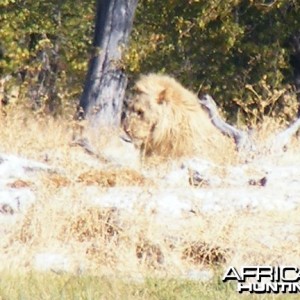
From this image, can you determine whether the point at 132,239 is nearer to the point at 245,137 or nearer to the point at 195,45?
the point at 245,137

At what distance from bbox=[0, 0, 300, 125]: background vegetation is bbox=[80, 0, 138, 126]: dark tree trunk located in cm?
40

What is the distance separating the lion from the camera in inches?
437

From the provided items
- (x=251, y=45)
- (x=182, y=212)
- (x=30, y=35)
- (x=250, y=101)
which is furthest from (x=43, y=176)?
(x=30, y=35)

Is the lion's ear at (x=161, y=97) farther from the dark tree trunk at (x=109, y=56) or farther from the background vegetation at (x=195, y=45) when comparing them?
the background vegetation at (x=195, y=45)

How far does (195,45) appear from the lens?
64.6 feet

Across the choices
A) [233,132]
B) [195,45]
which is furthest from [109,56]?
[233,132]

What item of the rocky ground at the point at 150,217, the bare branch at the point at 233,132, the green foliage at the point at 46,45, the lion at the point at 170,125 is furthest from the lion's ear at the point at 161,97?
the green foliage at the point at 46,45

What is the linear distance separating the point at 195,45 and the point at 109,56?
8.95 feet

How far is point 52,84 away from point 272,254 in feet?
49.1

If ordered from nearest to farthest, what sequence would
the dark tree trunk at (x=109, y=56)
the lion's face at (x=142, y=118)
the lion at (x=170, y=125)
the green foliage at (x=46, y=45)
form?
1. the lion at (x=170, y=125)
2. the lion's face at (x=142, y=118)
3. the dark tree trunk at (x=109, y=56)
4. the green foliage at (x=46, y=45)

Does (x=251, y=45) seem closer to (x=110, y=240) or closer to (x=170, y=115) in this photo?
(x=170, y=115)

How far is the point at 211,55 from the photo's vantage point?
1961 cm

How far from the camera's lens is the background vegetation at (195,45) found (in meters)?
18.6

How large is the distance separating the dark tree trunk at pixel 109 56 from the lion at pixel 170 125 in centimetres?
587
